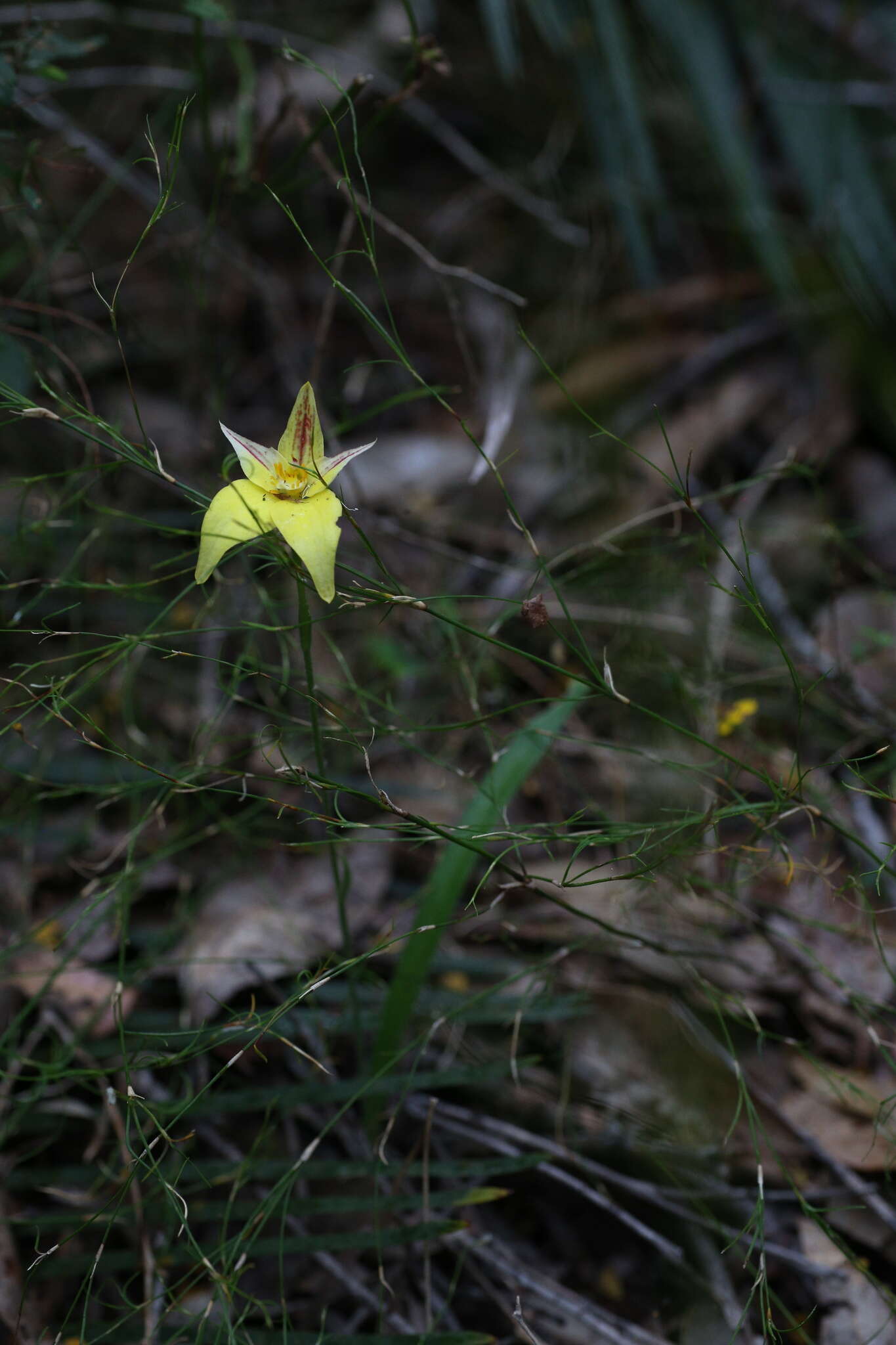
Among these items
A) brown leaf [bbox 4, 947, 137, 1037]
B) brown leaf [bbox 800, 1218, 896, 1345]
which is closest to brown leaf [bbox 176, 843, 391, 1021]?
brown leaf [bbox 4, 947, 137, 1037]

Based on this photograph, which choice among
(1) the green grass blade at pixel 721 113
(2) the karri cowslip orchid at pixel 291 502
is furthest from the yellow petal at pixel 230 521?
(1) the green grass blade at pixel 721 113

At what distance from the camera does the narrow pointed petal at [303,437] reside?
1.01m

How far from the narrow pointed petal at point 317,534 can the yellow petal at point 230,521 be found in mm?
20

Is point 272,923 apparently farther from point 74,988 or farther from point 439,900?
point 439,900

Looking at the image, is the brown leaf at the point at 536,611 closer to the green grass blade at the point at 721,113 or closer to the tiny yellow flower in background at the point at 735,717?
the tiny yellow flower in background at the point at 735,717

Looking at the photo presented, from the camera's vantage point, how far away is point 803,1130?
54.2 inches

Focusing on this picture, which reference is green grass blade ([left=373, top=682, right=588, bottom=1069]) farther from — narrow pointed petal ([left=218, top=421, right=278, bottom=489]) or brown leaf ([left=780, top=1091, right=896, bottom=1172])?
brown leaf ([left=780, top=1091, right=896, bottom=1172])

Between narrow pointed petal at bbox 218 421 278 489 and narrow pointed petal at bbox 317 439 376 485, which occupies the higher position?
narrow pointed petal at bbox 317 439 376 485

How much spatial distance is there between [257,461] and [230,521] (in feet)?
0.39

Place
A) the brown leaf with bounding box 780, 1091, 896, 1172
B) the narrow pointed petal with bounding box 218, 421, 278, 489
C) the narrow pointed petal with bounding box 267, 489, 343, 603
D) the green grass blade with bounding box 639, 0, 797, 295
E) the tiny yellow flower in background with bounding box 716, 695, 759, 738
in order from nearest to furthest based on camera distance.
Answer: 1. the narrow pointed petal with bounding box 267, 489, 343, 603
2. the narrow pointed petal with bounding box 218, 421, 278, 489
3. the brown leaf with bounding box 780, 1091, 896, 1172
4. the tiny yellow flower in background with bounding box 716, 695, 759, 738
5. the green grass blade with bounding box 639, 0, 797, 295

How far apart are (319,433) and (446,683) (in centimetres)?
81

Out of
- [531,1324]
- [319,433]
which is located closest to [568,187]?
[319,433]

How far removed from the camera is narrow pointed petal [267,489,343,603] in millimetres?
857

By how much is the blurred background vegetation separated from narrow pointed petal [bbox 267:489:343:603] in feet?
0.20
